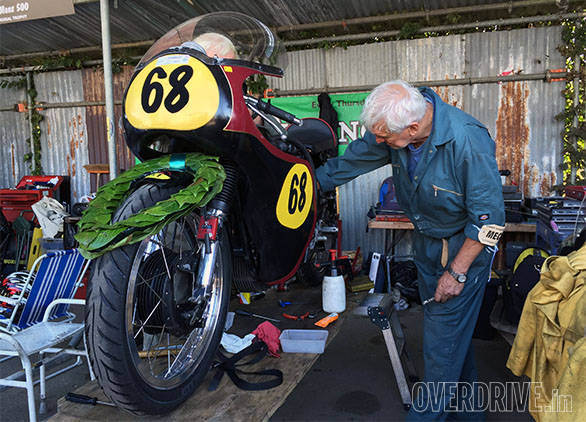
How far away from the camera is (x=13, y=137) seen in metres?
7.54

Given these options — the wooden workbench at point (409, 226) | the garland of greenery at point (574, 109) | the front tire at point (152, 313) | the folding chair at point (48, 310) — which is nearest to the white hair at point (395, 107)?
the front tire at point (152, 313)

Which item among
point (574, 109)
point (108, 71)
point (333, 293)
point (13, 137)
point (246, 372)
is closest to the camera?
point (246, 372)

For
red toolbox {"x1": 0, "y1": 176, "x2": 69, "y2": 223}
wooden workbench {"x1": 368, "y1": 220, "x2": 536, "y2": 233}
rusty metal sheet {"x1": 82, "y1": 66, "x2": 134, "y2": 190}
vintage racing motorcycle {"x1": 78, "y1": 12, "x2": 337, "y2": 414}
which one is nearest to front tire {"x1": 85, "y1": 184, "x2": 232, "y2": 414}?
vintage racing motorcycle {"x1": 78, "y1": 12, "x2": 337, "y2": 414}

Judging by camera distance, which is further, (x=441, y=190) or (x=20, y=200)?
(x=20, y=200)

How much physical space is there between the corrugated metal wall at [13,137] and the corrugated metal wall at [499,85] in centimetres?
555

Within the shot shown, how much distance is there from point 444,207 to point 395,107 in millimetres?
513

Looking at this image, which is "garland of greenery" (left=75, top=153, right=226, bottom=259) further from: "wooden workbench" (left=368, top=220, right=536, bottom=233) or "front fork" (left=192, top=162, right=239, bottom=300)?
"wooden workbench" (left=368, top=220, right=536, bottom=233)

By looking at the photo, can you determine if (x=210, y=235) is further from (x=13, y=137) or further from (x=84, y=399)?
(x=13, y=137)

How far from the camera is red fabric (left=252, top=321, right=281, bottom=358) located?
8.46ft

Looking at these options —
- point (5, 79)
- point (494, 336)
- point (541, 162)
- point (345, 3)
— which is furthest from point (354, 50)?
point (5, 79)

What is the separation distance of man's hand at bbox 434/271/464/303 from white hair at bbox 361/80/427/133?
2.28 ft

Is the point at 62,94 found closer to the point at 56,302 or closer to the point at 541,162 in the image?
the point at 56,302

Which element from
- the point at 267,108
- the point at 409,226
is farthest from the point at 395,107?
the point at 409,226

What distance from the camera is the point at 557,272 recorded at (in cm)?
153
